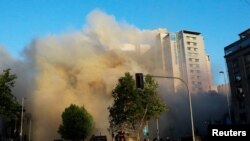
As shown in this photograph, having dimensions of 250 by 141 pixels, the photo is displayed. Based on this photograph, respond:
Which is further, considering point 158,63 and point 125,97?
point 158,63

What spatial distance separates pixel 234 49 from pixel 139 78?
7436 cm

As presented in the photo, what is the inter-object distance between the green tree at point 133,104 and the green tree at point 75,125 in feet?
121

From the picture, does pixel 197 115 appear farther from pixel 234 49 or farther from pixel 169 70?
pixel 234 49

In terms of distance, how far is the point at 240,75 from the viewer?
92.9 metres

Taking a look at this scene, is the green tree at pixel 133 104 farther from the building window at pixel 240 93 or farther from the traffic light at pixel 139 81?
the traffic light at pixel 139 81

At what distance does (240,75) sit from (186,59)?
4987 centimetres

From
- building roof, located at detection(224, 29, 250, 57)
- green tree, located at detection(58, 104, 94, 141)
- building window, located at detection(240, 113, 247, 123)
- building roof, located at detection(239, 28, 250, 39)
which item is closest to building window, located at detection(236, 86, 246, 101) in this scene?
building window, located at detection(240, 113, 247, 123)

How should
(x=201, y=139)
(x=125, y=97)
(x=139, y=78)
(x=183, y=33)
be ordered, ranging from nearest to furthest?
(x=139, y=78), (x=201, y=139), (x=125, y=97), (x=183, y=33)

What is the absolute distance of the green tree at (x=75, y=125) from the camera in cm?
10106

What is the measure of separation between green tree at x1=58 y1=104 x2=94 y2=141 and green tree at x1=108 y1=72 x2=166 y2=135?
36.8m

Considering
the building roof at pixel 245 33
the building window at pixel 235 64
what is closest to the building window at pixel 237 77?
the building window at pixel 235 64

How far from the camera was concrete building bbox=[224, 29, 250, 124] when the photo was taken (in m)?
88.9

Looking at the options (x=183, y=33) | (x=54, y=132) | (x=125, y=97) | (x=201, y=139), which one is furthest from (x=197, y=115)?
(x=201, y=139)

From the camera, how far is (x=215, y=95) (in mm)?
143000
